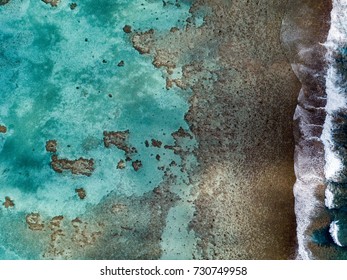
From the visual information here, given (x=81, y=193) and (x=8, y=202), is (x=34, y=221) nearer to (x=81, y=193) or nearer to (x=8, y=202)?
(x=8, y=202)

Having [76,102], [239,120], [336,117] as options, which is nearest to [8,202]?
[76,102]

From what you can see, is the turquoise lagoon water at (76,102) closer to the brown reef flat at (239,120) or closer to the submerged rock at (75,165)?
the submerged rock at (75,165)

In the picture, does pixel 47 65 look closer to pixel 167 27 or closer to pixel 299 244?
pixel 167 27

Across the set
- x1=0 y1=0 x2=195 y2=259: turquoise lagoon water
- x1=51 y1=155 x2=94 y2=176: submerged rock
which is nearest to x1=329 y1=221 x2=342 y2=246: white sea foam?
x1=0 y1=0 x2=195 y2=259: turquoise lagoon water

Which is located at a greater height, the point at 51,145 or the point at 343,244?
the point at 51,145

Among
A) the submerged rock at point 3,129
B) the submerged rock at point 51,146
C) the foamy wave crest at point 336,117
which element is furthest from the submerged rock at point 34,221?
the foamy wave crest at point 336,117

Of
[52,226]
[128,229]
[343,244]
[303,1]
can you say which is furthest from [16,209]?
[303,1]

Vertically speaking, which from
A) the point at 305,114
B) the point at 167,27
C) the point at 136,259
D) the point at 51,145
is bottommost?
the point at 136,259

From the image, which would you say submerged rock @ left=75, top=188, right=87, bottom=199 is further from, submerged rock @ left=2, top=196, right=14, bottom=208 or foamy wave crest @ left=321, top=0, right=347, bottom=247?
foamy wave crest @ left=321, top=0, right=347, bottom=247
